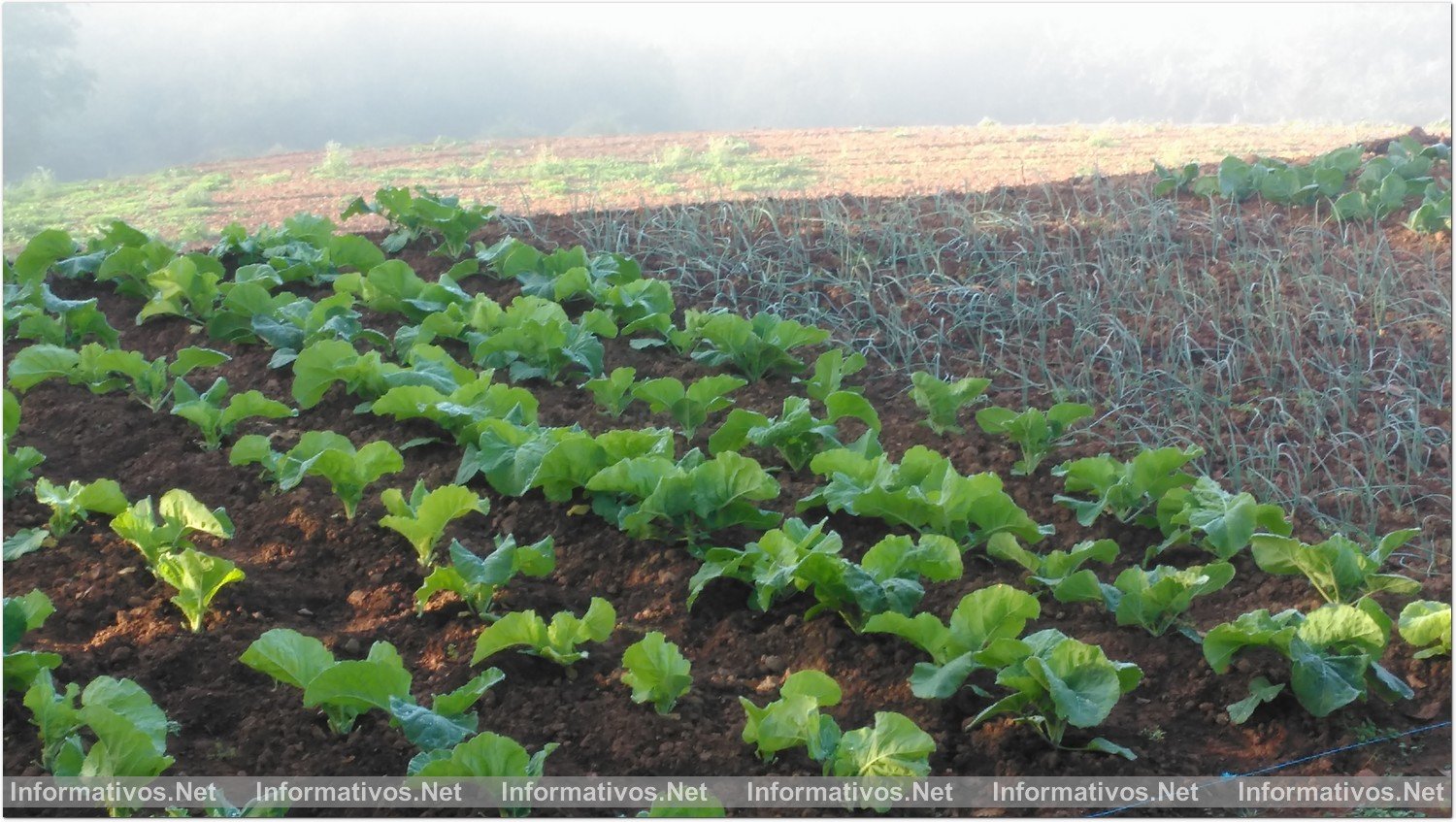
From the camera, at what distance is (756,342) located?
12.2 ft

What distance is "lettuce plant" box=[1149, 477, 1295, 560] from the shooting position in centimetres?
254

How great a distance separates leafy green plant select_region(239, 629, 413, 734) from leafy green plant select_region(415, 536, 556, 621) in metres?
0.29

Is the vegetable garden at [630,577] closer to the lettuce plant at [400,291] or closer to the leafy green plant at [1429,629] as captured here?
the leafy green plant at [1429,629]

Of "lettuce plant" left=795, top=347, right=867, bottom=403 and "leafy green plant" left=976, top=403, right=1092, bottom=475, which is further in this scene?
"lettuce plant" left=795, top=347, right=867, bottom=403

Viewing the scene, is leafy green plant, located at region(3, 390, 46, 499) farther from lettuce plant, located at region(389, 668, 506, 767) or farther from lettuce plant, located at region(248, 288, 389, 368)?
lettuce plant, located at region(389, 668, 506, 767)

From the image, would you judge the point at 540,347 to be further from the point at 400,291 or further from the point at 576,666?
the point at 576,666

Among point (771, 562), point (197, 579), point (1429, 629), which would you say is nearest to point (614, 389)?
point (771, 562)

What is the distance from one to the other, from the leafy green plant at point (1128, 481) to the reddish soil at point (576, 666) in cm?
7

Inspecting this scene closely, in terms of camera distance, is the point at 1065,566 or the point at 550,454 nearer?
the point at 1065,566

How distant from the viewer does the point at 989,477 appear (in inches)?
101

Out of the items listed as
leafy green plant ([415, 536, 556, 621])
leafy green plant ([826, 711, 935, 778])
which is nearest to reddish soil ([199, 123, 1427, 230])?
leafy green plant ([415, 536, 556, 621])

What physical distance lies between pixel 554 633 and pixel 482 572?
213mm

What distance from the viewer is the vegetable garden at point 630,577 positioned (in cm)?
193

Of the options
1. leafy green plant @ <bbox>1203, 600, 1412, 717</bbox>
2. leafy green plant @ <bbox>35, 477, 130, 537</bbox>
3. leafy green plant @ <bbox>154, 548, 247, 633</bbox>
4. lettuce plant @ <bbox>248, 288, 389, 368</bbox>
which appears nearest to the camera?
leafy green plant @ <bbox>1203, 600, 1412, 717</bbox>
